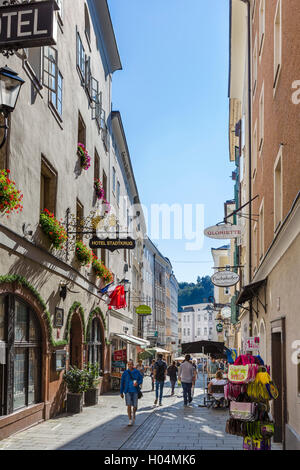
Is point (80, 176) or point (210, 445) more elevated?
point (80, 176)

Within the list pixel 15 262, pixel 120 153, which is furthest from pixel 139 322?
pixel 15 262

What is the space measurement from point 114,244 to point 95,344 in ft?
22.2

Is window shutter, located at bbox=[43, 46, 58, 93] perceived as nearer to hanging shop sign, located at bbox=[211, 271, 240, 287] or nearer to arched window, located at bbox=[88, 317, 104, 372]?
hanging shop sign, located at bbox=[211, 271, 240, 287]

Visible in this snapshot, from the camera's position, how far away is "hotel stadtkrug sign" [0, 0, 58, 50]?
7.92 m

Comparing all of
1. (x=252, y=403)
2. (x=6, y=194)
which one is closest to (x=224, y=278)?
(x=6, y=194)

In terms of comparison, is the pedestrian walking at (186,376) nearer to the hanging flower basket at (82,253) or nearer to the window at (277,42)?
the hanging flower basket at (82,253)

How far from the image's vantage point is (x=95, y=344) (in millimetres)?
23203

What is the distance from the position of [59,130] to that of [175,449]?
30.6 ft

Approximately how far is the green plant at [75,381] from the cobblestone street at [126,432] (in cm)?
72

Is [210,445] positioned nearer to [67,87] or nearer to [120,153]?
[67,87]

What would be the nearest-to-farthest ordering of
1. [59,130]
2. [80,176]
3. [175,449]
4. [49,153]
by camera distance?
[175,449] < [49,153] < [59,130] < [80,176]

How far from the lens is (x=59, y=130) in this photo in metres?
16.2

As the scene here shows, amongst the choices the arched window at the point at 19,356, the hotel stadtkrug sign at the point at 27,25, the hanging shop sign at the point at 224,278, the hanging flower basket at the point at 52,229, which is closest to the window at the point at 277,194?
the hanging flower basket at the point at 52,229

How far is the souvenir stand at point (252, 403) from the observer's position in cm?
861
